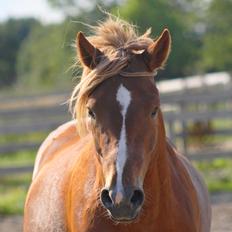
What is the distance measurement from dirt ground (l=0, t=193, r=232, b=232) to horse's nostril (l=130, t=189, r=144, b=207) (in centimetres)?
423

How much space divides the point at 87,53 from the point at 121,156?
774 mm

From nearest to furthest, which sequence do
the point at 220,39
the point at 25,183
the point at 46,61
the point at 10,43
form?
the point at 25,183
the point at 220,39
the point at 46,61
the point at 10,43

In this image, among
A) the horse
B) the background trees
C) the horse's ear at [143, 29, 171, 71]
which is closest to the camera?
the horse

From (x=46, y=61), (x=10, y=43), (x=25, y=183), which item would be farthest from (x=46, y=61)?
(x=25, y=183)

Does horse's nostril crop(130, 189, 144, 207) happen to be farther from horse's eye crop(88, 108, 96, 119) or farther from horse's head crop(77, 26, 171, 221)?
horse's eye crop(88, 108, 96, 119)

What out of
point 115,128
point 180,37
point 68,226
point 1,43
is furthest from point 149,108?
point 1,43

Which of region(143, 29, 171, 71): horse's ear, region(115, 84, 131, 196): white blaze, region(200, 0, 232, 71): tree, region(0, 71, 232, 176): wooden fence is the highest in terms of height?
region(200, 0, 232, 71): tree

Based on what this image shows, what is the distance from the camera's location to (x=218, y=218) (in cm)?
802

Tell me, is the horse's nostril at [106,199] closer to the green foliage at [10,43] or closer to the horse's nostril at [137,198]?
the horse's nostril at [137,198]

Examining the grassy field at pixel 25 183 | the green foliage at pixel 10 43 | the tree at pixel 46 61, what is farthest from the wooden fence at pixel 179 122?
the green foliage at pixel 10 43

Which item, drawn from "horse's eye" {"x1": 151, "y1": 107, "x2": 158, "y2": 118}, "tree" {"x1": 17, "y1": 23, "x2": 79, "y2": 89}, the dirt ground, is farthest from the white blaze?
"tree" {"x1": 17, "y1": 23, "x2": 79, "y2": 89}

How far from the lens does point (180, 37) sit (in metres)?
45.5

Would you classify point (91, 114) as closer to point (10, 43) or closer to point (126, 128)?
point (126, 128)

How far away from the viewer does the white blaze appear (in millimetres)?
3258
